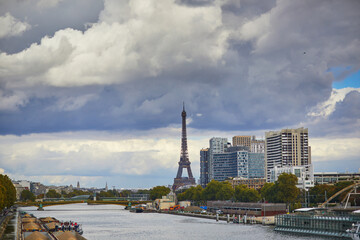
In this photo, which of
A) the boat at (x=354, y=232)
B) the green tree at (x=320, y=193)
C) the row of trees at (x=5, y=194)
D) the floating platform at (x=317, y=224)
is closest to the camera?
the boat at (x=354, y=232)

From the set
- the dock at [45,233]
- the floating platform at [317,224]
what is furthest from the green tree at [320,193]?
the dock at [45,233]

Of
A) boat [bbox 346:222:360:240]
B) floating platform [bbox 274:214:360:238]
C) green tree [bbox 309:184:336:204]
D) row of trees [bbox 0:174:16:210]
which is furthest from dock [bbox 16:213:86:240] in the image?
green tree [bbox 309:184:336:204]

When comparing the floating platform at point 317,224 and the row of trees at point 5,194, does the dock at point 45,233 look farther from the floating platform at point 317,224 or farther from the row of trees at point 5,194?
the floating platform at point 317,224

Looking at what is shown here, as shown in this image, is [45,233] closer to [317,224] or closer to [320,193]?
[317,224]

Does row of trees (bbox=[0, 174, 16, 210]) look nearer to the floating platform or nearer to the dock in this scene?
the dock

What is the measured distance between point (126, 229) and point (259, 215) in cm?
4467

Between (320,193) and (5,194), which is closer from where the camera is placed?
(5,194)

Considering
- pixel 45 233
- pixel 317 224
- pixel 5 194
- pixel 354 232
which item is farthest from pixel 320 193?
pixel 45 233

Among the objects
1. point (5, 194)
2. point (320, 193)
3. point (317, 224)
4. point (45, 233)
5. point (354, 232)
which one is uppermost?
point (5, 194)

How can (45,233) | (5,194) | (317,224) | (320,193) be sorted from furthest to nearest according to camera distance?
(320,193) → (5,194) → (317,224) → (45,233)

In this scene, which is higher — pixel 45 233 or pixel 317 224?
pixel 317 224

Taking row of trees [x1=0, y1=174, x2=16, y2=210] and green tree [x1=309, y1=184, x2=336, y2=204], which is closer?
row of trees [x1=0, y1=174, x2=16, y2=210]

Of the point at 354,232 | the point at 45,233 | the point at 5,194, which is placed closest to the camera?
the point at 354,232

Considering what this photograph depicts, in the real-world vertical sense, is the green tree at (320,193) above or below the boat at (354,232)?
above
